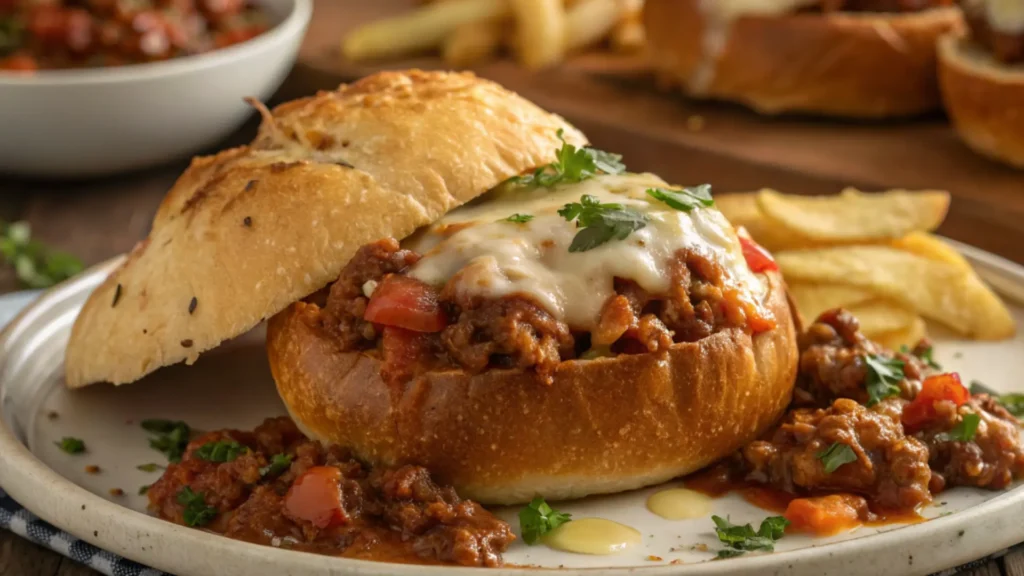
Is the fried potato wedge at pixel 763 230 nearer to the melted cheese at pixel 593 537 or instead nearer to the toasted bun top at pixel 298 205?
the toasted bun top at pixel 298 205

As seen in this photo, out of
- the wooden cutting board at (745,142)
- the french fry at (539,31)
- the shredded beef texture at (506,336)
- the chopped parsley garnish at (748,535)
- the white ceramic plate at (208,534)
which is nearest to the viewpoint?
the white ceramic plate at (208,534)

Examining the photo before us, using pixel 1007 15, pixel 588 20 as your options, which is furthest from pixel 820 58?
pixel 588 20

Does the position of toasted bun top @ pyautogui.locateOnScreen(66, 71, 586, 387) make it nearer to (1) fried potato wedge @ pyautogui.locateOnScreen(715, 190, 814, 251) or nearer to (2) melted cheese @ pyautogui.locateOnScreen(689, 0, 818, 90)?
(1) fried potato wedge @ pyautogui.locateOnScreen(715, 190, 814, 251)

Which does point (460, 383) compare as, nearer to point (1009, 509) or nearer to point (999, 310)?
point (1009, 509)

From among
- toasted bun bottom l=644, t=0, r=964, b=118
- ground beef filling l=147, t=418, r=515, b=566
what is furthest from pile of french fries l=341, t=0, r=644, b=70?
ground beef filling l=147, t=418, r=515, b=566

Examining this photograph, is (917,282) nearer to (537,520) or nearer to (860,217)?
(860,217)

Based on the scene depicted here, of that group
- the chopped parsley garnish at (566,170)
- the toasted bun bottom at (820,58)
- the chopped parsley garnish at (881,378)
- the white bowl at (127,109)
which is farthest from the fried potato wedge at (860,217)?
the white bowl at (127,109)
